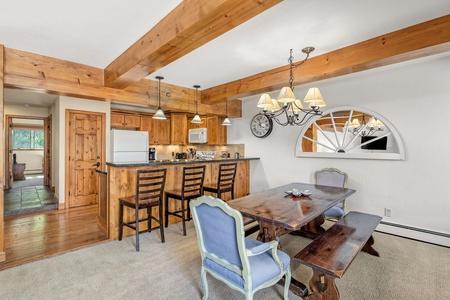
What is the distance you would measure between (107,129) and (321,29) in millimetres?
4594

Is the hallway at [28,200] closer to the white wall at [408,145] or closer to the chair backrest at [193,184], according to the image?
the chair backrest at [193,184]

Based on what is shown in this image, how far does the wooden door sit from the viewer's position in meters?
4.75

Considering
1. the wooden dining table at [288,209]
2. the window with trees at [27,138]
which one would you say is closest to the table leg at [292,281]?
the wooden dining table at [288,209]

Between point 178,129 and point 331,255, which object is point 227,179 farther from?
point 178,129

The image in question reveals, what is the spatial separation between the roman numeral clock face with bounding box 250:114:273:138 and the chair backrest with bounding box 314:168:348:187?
154 cm

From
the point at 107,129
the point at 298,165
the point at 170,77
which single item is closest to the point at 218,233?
the point at 170,77

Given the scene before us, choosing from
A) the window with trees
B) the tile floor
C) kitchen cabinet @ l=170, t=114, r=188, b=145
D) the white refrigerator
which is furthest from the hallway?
the window with trees

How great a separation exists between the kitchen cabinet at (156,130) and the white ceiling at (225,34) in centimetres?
294

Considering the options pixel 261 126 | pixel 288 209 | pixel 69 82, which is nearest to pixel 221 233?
pixel 288 209

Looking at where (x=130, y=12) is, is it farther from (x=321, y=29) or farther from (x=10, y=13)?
(x=321, y=29)

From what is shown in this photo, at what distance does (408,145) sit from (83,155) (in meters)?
5.90

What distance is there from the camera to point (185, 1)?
185 cm

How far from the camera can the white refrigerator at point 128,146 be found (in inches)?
190

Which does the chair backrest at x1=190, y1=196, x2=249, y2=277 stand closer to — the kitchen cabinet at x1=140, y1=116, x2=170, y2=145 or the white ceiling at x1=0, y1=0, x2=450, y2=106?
the white ceiling at x1=0, y1=0, x2=450, y2=106
